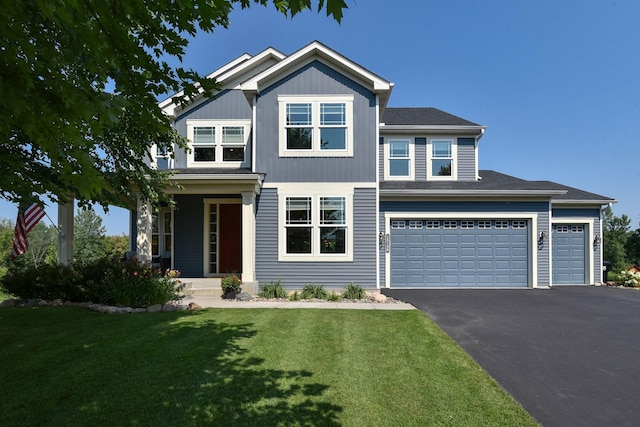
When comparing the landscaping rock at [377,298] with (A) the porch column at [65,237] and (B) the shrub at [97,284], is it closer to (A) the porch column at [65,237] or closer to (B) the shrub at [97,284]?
(B) the shrub at [97,284]

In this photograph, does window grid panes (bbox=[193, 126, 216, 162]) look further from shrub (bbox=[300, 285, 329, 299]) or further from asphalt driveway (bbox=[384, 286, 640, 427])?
asphalt driveway (bbox=[384, 286, 640, 427])

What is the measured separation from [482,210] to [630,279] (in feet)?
23.2

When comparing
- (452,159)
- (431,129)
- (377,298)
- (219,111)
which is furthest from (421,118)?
(377,298)

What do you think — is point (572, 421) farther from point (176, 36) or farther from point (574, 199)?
point (574, 199)

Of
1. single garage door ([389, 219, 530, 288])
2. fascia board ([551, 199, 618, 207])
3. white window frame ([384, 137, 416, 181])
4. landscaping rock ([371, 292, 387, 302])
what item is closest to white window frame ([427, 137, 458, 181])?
white window frame ([384, 137, 416, 181])

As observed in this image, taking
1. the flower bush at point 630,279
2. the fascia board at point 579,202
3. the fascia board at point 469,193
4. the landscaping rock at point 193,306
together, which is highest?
the fascia board at point 469,193

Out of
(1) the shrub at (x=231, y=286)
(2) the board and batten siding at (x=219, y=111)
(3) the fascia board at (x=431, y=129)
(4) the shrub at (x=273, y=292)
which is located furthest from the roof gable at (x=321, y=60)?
(4) the shrub at (x=273, y=292)

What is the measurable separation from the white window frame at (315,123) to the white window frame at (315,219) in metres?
1.00

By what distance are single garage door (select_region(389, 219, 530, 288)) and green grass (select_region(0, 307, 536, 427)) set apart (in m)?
5.28

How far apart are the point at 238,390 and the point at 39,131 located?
10.3 ft

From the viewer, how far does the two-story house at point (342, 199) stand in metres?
9.92

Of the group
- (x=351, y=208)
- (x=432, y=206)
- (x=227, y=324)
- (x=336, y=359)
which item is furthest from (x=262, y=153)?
(x=336, y=359)

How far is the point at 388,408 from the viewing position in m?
3.44

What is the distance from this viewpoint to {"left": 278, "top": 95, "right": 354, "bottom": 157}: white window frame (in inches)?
393
